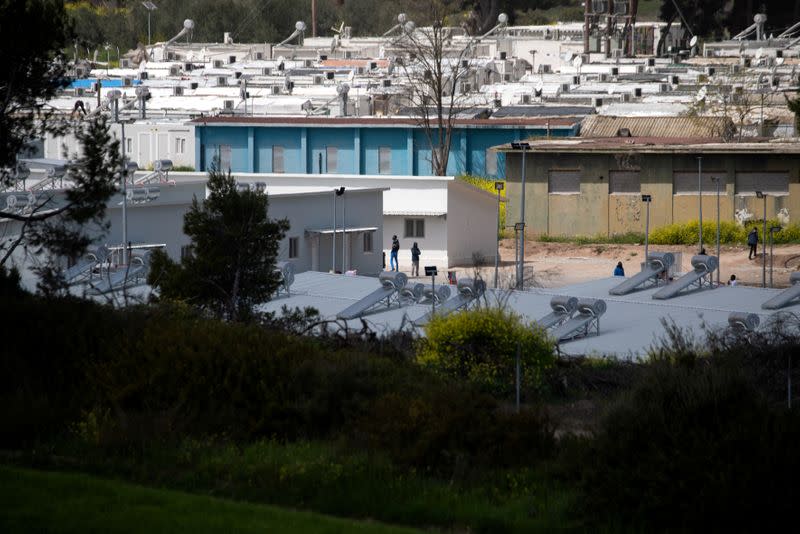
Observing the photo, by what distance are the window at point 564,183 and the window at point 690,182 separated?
12.0ft

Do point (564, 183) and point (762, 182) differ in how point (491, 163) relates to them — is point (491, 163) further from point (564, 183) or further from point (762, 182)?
point (762, 182)

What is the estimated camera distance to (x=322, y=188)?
52.6m

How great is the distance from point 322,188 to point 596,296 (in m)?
25.4

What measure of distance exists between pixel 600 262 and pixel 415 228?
23.5ft

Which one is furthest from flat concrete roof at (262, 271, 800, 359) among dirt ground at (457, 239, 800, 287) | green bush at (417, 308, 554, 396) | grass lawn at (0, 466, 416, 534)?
dirt ground at (457, 239, 800, 287)

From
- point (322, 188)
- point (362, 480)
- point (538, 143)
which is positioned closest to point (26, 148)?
point (362, 480)

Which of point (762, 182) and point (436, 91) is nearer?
point (762, 182)

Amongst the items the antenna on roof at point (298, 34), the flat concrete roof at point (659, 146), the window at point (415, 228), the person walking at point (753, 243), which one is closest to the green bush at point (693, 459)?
the person walking at point (753, 243)

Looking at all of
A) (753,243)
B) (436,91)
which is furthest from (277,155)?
(753,243)

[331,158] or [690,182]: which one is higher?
[331,158]

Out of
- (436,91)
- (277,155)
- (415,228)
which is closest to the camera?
(415,228)

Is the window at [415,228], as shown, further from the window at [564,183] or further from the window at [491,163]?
the window at [491,163]

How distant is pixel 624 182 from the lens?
54.3 meters

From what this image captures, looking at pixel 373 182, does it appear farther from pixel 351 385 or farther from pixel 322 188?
pixel 351 385
